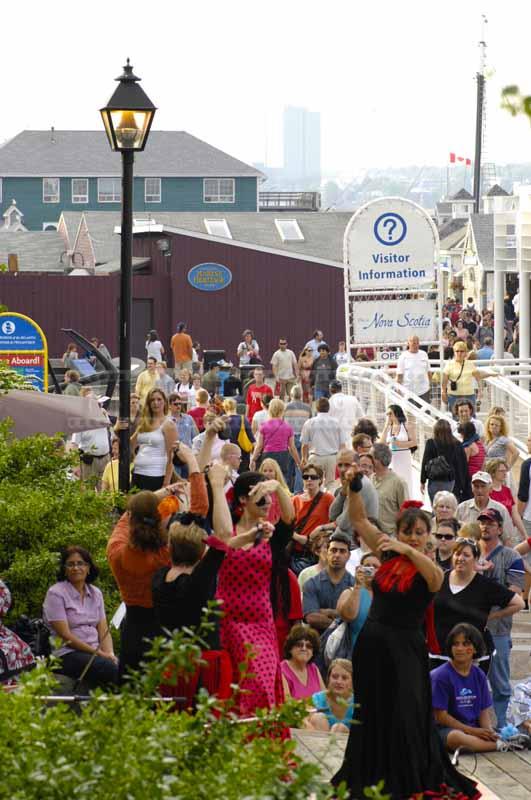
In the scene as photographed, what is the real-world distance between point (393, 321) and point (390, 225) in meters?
1.73

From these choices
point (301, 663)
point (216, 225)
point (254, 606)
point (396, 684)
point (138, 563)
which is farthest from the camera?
point (216, 225)

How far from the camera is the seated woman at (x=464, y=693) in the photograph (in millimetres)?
8945

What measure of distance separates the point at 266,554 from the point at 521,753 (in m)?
2.63

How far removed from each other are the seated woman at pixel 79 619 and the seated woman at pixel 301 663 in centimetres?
105

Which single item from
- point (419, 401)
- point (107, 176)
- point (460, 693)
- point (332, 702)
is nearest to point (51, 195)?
point (107, 176)

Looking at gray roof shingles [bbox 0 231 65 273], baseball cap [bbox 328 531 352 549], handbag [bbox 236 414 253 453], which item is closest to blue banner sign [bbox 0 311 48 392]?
handbag [bbox 236 414 253 453]

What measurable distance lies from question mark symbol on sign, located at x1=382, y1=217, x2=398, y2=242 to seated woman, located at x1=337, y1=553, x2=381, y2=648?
16230 millimetres

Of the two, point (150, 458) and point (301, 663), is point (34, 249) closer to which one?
point (150, 458)

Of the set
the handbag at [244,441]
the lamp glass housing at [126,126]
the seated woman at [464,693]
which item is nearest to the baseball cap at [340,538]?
the seated woman at [464,693]

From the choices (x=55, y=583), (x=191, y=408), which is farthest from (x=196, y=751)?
(x=191, y=408)

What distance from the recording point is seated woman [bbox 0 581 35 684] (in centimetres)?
820

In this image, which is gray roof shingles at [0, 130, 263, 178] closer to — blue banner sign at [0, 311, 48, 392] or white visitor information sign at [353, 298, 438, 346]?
white visitor information sign at [353, 298, 438, 346]

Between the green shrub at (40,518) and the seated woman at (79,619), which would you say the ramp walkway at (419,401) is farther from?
the seated woman at (79,619)

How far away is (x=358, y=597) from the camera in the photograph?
8.38 metres
